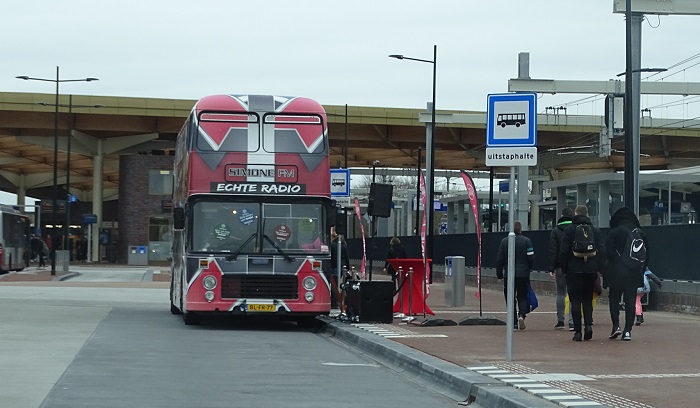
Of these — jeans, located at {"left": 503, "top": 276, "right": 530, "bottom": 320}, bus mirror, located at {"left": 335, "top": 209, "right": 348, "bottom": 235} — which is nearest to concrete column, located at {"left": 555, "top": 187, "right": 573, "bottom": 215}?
bus mirror, located at {"left": 335, "top": 209, "right": 348, "bottom": 235}

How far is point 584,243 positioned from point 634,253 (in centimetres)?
77

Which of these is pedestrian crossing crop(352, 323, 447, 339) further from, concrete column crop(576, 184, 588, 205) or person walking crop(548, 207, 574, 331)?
concrete column crop(576, 184, 588, 205)

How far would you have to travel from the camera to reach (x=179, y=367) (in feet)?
47.6

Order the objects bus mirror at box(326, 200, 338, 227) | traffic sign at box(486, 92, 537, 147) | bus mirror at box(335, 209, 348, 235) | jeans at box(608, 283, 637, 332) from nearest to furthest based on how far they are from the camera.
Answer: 1. traffic sign at box(486, 92, 537, 147)
2. jeans at box(608, 283, 637, 332)
3. bus mirror at box(326, 200, 338, 227)
4. bus mirror at box(335, 209, 348, 235)

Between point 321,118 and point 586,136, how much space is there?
4557 centimetres

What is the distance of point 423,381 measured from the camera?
1384cm

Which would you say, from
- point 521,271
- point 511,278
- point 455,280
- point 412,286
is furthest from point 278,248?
point 455,280

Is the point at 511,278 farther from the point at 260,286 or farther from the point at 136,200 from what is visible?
the point at 136,200

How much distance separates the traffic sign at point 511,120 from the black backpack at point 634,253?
435cm

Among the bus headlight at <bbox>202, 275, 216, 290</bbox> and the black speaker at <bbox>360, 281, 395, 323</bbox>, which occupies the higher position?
the bus headlight at <bbox>202, 275, 216, 290</bbox>

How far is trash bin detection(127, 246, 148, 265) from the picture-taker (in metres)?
72.1

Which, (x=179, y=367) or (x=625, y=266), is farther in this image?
(x=625, y=266)

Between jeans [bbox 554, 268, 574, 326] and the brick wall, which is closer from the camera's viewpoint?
jeans [bbox 554, 268, 574, 326]

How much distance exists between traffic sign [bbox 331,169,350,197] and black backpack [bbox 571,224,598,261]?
12495mm
